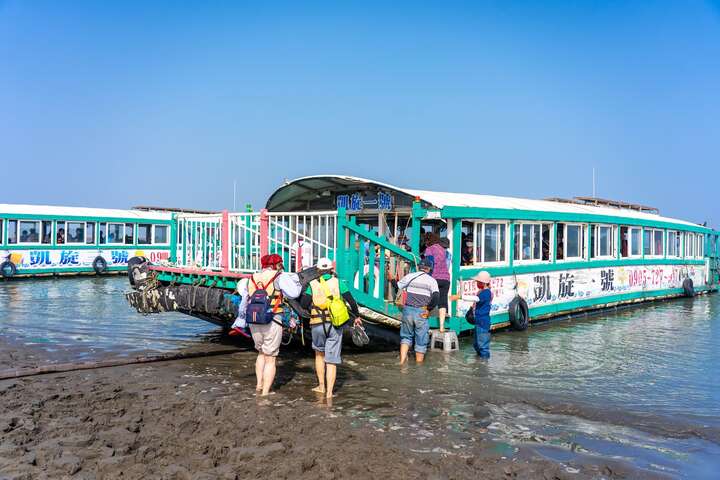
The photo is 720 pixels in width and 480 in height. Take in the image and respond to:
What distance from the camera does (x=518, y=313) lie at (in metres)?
13.1

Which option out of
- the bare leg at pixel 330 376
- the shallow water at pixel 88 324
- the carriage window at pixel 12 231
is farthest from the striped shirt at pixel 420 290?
the carriage window at pixel 12 231

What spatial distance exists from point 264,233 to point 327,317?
8.79 ft

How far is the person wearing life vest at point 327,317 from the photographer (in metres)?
7.62

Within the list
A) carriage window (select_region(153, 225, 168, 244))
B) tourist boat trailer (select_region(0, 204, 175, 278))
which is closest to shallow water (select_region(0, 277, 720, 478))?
tourist boat trailer (select_region(0, 204, 175, 278))

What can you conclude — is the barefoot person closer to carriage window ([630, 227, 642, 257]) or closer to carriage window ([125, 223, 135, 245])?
carriage window ([630, 227, 642, 257])

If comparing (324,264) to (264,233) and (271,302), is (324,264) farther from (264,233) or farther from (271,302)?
(264,233)

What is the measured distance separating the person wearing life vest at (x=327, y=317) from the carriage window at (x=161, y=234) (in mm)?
23980

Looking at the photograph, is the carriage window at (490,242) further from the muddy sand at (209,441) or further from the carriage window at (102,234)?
the carriage window at (102,234)

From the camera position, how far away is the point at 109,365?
927 cm

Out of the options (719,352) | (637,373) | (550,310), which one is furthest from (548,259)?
(637,373)

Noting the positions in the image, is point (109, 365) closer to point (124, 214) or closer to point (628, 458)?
point (628, 458)

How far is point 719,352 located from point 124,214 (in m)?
25.6

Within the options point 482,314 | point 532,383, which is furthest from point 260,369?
point 482,314

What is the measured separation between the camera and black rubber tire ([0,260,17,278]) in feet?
80.7
